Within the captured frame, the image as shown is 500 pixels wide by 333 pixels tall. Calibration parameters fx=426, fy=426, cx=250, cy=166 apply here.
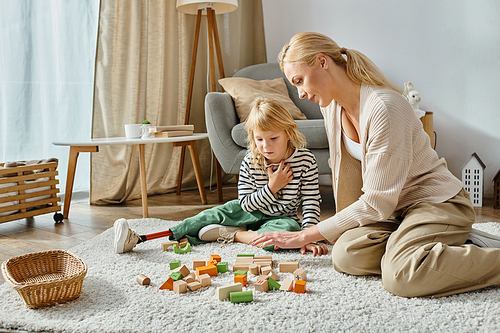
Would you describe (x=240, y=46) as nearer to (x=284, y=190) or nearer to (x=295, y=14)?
(x=295, y=14)

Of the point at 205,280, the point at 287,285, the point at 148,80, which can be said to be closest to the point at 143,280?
the point at 205,280

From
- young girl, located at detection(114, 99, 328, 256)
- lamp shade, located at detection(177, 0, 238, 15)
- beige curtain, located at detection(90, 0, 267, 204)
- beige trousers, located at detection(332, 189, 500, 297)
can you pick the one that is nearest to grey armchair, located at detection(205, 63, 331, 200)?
young girl, located at detection(114, 99, 328, 256)

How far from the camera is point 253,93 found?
2.58m

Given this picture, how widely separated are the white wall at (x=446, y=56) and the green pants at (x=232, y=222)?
155cm

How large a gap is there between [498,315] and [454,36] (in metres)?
2.12

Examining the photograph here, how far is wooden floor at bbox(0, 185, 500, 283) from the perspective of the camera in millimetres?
1769

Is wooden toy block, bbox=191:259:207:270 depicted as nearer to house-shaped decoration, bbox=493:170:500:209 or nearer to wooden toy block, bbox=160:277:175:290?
wooden toy block, bbox=160:277:175:290

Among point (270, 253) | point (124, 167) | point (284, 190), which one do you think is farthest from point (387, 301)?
point (124, 167)

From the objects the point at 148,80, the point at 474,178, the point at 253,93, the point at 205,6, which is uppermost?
the point at 205,6

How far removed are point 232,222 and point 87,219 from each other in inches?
35.4

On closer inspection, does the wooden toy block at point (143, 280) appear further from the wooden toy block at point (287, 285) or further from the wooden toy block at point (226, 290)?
the wooden toy block at point (287, 285)

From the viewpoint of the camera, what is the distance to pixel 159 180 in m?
2.97

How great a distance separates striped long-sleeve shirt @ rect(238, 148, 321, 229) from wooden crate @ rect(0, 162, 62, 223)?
1.03 m

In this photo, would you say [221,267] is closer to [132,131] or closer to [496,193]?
[132,131]
